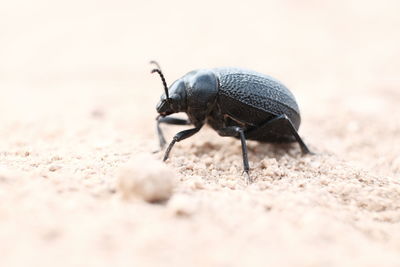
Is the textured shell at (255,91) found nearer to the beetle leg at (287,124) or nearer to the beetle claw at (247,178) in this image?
the beetle leg at (287,124)

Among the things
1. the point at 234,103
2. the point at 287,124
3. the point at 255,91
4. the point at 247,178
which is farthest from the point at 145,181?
the point at 287,124

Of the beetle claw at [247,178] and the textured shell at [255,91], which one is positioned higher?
the textured shell at [255,91]

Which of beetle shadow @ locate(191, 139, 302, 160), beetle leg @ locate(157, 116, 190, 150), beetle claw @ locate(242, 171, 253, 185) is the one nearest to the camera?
beetle claw @ locate(242, 171, 253, 185)

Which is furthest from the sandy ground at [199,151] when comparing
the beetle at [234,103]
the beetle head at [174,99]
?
the beetle head at [174,99]

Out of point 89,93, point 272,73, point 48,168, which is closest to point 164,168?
point 48,168

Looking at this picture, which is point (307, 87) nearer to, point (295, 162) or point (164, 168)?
point (295, 162)

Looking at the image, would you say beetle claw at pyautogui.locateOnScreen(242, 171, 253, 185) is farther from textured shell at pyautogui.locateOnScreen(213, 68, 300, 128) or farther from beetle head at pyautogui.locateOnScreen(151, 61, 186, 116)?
beetle head at pyautogui.locateOnScreen(151, 61, 186, 116)

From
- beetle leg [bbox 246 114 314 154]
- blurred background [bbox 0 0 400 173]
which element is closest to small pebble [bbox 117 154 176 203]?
beetle leg [bbox 246 114 314 154]
